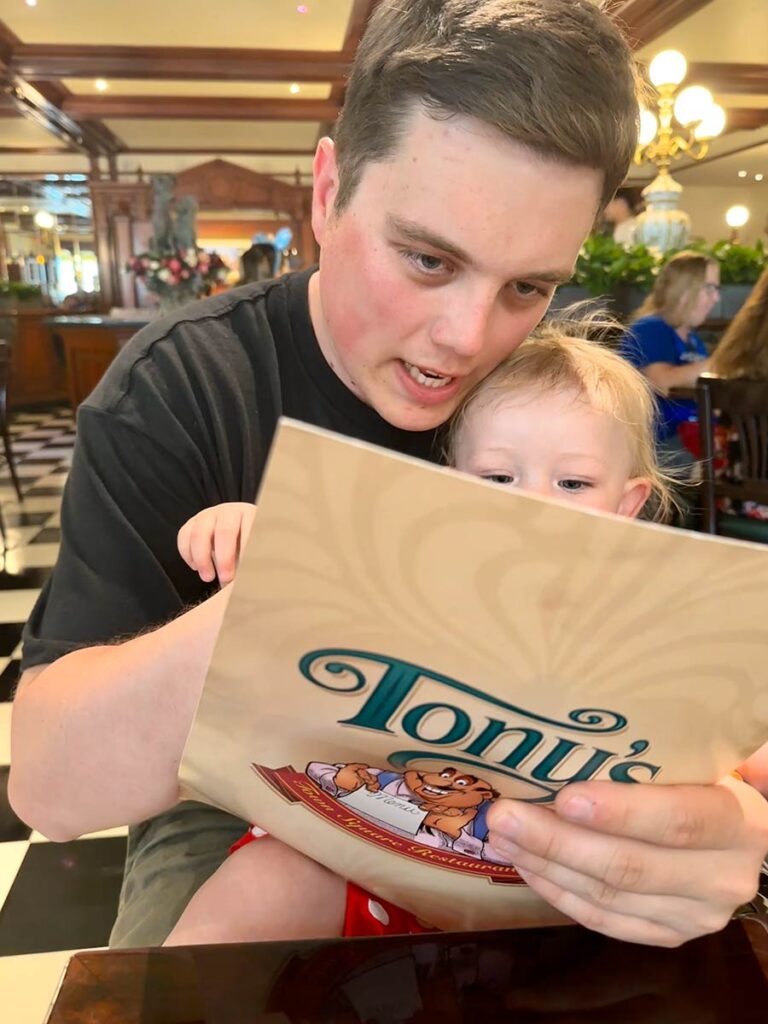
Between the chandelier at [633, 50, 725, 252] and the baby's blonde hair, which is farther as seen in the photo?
the chandelier at [633, 50, 725, 252]

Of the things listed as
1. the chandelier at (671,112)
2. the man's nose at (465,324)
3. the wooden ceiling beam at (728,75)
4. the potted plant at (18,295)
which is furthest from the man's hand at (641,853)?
the potted plant at (18,295)

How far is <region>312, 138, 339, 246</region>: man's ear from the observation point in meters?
0.90

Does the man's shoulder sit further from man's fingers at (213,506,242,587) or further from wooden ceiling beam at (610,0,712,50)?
wooden ceiling beam at (610,0,712,50)

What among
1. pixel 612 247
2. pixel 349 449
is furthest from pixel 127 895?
pixel 612 247

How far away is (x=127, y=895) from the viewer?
0.95 metres

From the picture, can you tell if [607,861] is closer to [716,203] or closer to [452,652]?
[452,652]

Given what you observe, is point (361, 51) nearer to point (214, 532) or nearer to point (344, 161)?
point (344, 161)

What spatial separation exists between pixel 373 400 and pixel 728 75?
7843 millimetres

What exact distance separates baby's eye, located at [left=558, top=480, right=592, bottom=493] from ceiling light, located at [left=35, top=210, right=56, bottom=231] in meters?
12.1

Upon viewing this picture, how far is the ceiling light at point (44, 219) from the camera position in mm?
11406

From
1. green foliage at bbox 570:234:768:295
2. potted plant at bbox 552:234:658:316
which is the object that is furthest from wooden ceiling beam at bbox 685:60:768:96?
potted plant at bbox 552:234:658:316

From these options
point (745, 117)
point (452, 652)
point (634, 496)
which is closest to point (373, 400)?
point (634, 496)

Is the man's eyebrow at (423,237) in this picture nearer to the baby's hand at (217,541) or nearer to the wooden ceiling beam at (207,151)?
the baby's hand at (217,541)

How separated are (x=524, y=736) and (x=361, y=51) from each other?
0.71 meters
